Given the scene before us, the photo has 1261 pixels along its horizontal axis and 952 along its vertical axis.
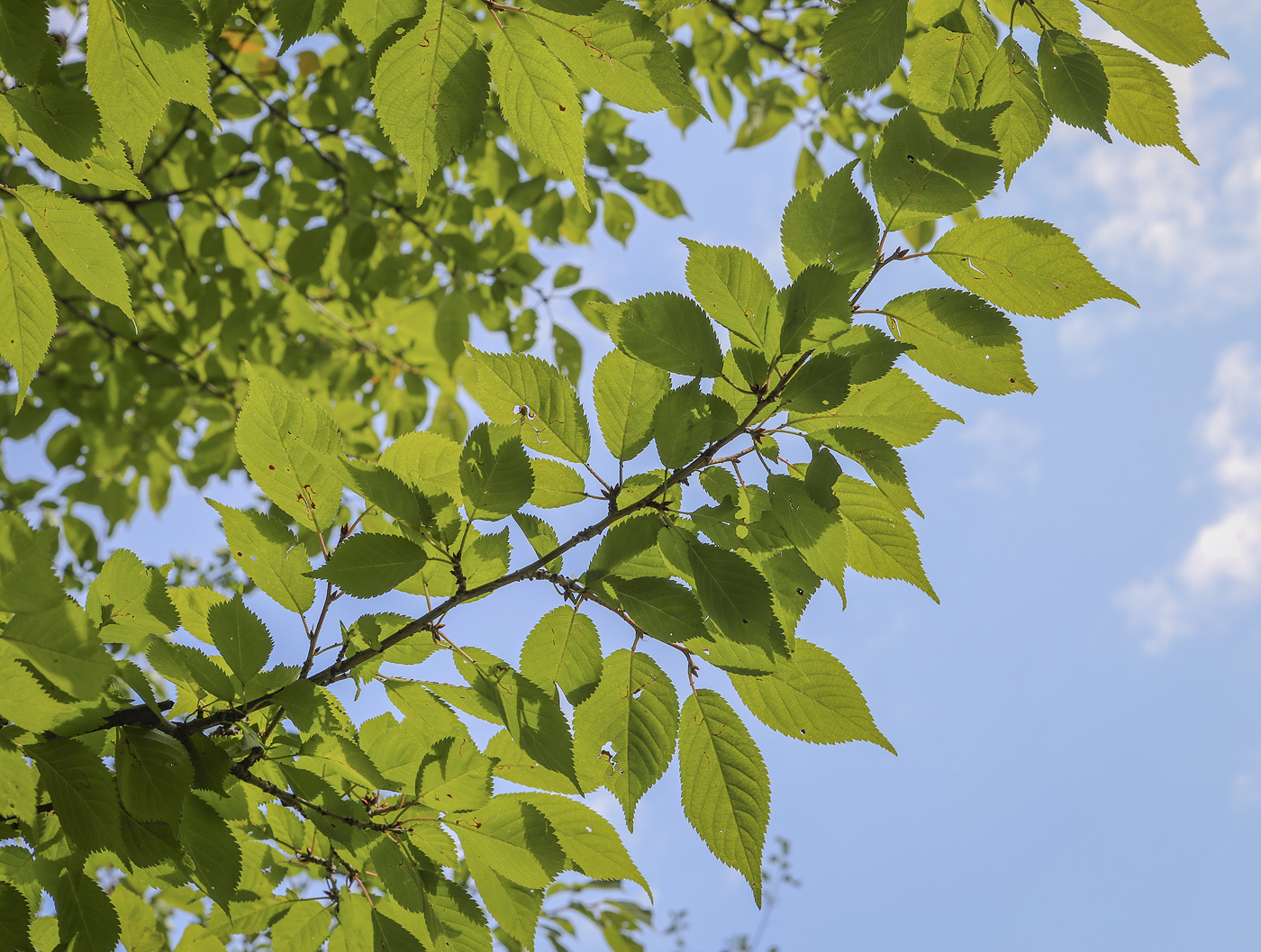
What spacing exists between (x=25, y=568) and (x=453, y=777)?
20.9 inches

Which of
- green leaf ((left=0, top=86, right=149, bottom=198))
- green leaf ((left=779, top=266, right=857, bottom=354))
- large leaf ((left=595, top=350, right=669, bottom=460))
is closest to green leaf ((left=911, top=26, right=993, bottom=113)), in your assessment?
green leaf ((left=779, top=266, right=857, bottom=354))

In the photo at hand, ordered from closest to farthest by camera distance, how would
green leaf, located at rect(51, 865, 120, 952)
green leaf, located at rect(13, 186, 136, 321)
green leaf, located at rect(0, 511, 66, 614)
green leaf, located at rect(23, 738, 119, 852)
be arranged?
green leaf, located at rect(0, 511, 66, 614)
green leaf, located at rect(23, 738, 119, 852)
green leaf, located at rect(51, 865, 120, 952)
green leaf, located at rect(13, 186, 136, 321)

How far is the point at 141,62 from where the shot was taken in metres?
0.93

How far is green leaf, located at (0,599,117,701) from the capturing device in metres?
0.68

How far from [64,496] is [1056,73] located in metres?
4.06

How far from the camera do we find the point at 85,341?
3369 millimetres

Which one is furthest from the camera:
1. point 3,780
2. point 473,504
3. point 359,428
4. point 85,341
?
point 359,428

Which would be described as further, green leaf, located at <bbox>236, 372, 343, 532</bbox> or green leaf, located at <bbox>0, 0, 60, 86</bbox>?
green leaf, located at <bbox>236, 372, 343, 532</bbox>

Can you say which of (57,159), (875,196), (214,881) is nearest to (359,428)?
(57,159)

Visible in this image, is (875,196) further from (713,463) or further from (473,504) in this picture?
(473,504)

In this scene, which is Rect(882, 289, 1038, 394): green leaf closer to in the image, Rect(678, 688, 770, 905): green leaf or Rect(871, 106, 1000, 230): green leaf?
Rect(871, 106, 1000, 230): green leaf

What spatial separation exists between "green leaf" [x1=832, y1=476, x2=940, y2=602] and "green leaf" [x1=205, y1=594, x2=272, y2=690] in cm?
69

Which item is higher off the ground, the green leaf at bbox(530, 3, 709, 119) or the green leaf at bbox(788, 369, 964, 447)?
the green leaf at bbox(530, 3, 709, 119)

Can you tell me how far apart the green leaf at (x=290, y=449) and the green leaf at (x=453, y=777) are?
1.08 ft
